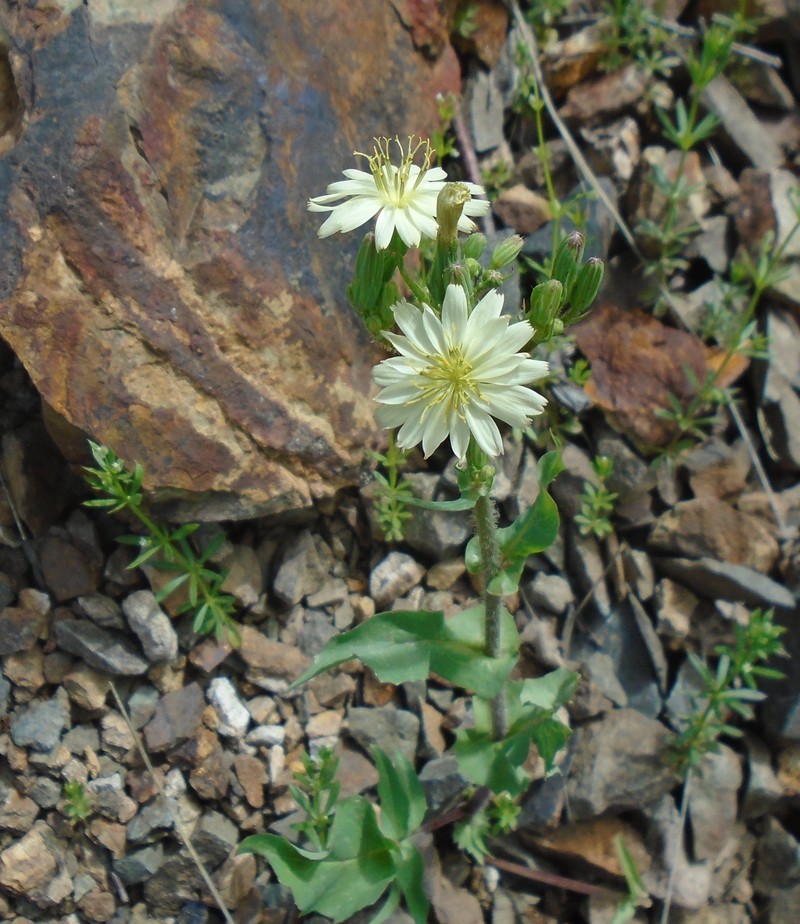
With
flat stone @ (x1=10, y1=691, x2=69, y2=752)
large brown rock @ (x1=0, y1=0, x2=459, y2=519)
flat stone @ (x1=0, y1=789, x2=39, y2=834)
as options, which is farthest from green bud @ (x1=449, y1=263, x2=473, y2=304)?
flat stone @ (x1=0, y1=789, x2=39, y2=834)

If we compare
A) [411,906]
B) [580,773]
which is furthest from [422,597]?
[411,906]

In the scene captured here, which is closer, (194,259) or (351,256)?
(194,259)

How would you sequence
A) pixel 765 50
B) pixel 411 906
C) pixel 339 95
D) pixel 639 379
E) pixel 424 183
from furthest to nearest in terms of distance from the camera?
1. pixel 765 50
2. pixel 639 379
3. pixel 339 95
4. pixel 411 906
5. pixel 424 183

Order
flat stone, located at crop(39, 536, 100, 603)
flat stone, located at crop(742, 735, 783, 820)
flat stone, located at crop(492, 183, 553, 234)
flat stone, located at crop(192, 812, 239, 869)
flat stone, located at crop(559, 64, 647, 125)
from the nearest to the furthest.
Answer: flat stone, located at crop(192, 812, 239, 869), flat stone, located at crop(39, 536, 100, 603), flat stone, located at crop(742, 735, 783, 820), flat stone, located at crop(492, 183, 553, 234), flat stone, located at crop(559, 64, 647, 125)

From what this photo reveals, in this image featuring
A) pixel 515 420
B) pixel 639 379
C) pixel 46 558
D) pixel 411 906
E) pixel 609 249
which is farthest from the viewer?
pixel 609 249

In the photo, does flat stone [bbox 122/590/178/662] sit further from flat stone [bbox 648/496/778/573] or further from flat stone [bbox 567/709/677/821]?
flat stone [bbox 648/496/778/573]

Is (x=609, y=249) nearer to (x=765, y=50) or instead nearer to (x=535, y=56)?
(x=535, y=56)

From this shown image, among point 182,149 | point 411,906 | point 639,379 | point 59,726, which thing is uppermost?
point 182,149
